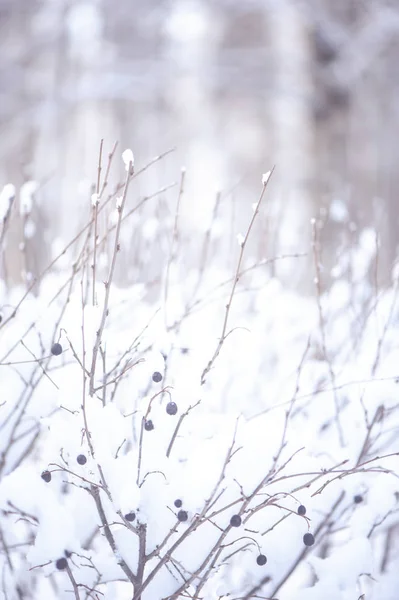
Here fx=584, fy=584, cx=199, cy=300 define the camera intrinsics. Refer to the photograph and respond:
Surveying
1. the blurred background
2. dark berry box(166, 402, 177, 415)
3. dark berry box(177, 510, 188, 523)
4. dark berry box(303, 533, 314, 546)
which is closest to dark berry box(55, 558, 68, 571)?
dark berry box(177, 510, 188, 523)

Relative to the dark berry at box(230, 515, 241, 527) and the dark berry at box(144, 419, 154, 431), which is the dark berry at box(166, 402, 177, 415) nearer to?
the dark berry at box(144, 419, 154, 431)

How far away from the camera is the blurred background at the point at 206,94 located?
7.38m

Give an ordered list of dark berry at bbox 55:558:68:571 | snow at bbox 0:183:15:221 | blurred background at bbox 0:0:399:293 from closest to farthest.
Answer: dark berry at bbox 55:558:68:571, snow at bbox 0:183:15:221, blurred background at bbox 0:0:399:293

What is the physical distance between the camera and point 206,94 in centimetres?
779

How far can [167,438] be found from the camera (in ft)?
4.13

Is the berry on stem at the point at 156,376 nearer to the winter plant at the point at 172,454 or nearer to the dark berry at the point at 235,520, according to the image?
the winter plant at the point at 172,454

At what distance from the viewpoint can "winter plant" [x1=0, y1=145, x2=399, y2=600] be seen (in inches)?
46.2

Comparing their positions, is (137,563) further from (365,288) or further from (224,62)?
(224,62)

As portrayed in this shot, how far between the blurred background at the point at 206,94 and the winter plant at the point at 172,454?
5663 mm

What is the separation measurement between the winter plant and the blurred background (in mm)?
5663

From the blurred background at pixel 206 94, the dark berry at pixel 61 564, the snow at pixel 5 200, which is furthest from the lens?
the blurred background at pixel 206 94

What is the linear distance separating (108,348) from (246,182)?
6.50 meters

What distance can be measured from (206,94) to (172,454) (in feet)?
23.5

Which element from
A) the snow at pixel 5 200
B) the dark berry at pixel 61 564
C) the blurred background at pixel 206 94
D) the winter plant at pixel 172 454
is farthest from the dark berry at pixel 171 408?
the blurred background at pixel 206 94
